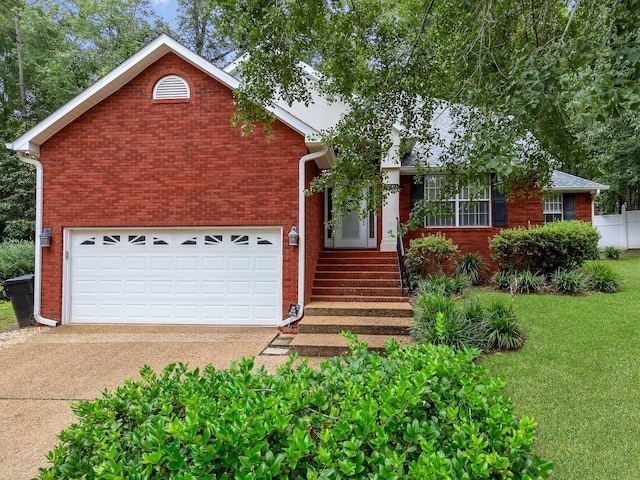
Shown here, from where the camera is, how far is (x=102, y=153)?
8.85 m

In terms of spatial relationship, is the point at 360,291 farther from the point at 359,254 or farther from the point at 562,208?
the point at 562,208

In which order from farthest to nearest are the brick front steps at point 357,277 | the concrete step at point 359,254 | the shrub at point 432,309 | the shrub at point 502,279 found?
the shrub at point 502,279 → the concrete step at point 359,254 → the brick front steps at point 357,277 → the shrub at point 432,309

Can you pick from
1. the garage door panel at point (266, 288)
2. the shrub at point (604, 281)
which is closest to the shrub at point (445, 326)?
the garage door panel at point (266, 288)

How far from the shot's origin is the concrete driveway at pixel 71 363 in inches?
157

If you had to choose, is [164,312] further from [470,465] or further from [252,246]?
[470,465]

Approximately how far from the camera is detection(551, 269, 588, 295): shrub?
953cm

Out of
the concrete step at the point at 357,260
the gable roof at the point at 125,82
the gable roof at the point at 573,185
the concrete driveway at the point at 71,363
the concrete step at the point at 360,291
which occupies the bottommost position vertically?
the concrete driveway at the point at 71,363

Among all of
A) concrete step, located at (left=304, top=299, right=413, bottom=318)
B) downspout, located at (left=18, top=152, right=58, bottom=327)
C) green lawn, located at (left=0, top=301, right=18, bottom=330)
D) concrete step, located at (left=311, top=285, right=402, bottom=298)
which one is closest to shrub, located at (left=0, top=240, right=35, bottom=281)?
green lawn, located at (left=0, top=301, right=18, bottom=330)

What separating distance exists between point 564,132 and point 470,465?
465 cm

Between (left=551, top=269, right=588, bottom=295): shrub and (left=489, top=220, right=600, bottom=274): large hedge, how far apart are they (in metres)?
0.65

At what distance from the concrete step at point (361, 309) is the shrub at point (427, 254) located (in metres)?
2.48

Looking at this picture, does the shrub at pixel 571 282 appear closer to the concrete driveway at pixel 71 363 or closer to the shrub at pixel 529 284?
the shrub at pixel 529 284

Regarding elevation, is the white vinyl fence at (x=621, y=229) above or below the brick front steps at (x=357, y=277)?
above

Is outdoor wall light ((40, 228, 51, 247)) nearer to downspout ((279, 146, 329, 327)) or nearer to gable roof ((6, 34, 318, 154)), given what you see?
gable roof ((6, 34, 318, 154))
